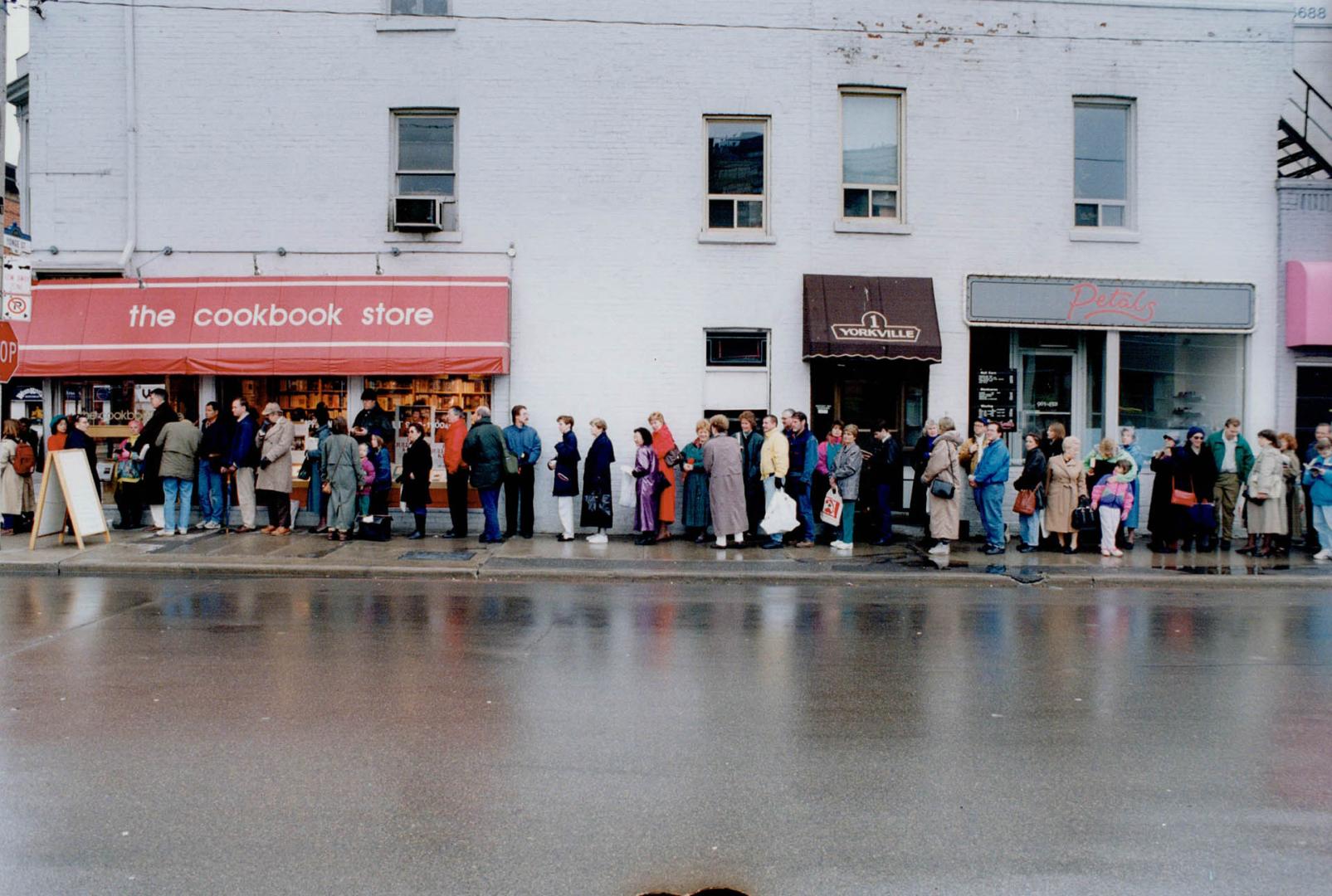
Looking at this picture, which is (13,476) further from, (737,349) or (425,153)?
(737,349)

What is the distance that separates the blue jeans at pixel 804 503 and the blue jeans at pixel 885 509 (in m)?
0.97

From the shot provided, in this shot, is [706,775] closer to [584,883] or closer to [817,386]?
[584,883]

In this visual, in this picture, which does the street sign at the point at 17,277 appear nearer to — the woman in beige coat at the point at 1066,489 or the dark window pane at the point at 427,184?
the dark window pane at the point at 427,184

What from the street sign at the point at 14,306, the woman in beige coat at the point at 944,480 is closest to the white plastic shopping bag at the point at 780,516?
the woman in beige coat at the point at 944,480

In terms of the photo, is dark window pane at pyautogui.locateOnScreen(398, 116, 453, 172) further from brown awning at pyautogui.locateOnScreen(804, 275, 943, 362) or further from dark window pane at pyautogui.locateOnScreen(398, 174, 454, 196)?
brown awning at pyautogui.locateOnScreen(804, 275, 943, 362)

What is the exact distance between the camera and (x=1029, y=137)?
16344 mm

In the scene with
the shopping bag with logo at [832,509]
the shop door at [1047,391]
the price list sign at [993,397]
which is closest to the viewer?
the shopping bag with logo at [832,509]

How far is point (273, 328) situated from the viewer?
51.6 ft

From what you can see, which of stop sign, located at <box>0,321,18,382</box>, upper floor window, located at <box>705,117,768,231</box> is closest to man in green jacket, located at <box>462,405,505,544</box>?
upper floor window, located at <box>705,117,768,231</box>

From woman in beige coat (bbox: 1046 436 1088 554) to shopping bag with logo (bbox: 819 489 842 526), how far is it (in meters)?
2.84

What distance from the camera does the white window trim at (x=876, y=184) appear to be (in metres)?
16.2

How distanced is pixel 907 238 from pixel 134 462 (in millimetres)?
11762

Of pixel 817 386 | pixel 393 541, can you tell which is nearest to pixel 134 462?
pixel 393 541

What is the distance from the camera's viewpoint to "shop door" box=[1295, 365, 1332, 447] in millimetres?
16578
